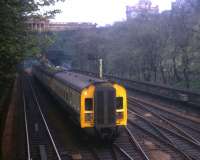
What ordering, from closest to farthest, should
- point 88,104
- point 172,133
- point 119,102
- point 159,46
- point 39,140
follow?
1. point 88,104
2. point 119,102
3. point 39,140
4. point 172,133
5. point 159,46

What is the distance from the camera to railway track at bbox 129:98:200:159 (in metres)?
16.0

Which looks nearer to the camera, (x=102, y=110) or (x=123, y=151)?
(x=123, y=151)

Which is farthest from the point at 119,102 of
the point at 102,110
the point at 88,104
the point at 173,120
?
the point at 173,120

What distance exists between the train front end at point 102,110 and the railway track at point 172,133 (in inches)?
109

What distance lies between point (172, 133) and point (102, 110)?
442cm

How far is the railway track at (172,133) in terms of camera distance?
16.0 metres

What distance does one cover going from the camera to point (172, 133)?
60.7ft

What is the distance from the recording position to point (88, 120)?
52.3 feet

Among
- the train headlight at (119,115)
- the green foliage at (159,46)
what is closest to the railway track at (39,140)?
the train headlight at (119,115)

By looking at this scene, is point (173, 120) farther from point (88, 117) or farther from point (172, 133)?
point (88, 117)

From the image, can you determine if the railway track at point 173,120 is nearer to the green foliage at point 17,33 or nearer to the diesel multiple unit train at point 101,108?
the diesel multiple unit train at point 101,108

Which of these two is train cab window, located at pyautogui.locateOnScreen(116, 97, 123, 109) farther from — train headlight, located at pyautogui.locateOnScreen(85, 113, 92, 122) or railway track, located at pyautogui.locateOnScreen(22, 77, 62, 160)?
railway track, located at pyautogui.locateOnScreen(22, 77, 62, 160)

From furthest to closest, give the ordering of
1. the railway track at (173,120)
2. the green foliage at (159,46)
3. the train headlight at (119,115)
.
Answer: the green foliage at (159,46) < the railway track at (173,120) < the train headlight at (119,115)

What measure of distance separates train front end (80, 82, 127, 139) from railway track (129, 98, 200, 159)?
277cm
